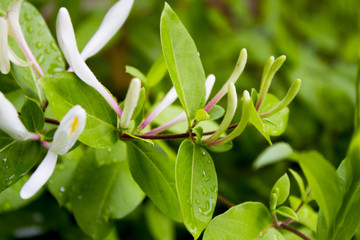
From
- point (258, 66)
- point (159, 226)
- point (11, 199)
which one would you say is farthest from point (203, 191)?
point (258, 66)

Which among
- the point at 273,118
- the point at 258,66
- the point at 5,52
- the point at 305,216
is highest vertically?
the point at 5,52

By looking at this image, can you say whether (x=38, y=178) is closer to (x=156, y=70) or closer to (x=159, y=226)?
(x=156, y=70)

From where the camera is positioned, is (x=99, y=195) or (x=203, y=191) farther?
(x=99, y=195)

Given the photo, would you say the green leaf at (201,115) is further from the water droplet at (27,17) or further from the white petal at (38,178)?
the water droplet at (27,17)

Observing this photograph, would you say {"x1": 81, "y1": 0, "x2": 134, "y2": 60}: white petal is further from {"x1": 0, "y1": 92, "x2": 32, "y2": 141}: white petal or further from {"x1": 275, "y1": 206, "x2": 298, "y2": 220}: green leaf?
{"x1": 275, "y1": 206, "x2": 298, "y2": 220}: green leaf

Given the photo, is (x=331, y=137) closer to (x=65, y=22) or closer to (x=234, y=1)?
(x=234, y=1)

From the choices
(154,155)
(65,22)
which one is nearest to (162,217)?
(154,155)
